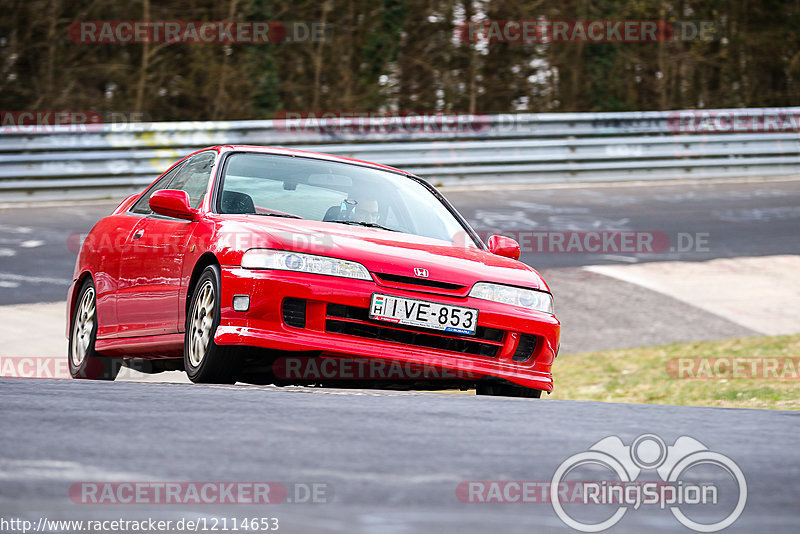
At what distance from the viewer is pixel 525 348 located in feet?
20.7

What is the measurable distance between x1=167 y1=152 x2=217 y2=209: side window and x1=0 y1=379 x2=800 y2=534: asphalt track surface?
193cm

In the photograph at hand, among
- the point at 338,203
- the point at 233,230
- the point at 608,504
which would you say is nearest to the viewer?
Result: the point at 608,504

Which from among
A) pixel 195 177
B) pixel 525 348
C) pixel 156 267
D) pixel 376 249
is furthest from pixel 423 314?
pixel 195 177

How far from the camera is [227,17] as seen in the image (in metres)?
21.3

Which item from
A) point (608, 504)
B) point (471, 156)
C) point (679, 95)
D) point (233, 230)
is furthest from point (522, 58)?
point (608, 504)

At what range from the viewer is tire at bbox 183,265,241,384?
227 inches

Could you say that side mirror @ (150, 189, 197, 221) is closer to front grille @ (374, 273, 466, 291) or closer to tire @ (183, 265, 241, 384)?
tire @ (183, 265, 241, 384)

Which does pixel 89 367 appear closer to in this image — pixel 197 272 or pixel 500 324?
pixel 197 272

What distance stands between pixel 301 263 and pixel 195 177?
163 cm

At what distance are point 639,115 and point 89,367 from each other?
13.5 metres

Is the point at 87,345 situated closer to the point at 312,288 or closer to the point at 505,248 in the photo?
the point at 312,288

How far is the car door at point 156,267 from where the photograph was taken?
6473mm

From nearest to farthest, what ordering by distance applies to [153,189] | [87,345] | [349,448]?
[349,448]
[87,345]
[153,189]

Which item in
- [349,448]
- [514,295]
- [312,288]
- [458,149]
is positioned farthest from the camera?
[458,149]
